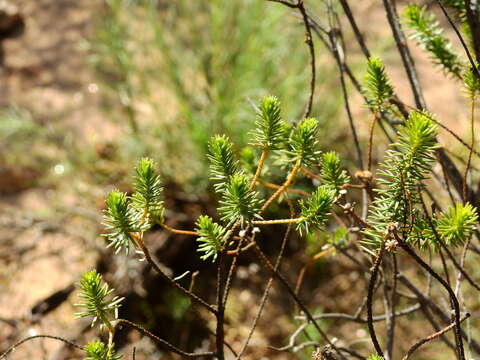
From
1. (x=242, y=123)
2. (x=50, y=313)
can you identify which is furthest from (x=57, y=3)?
(x=50, y=313)

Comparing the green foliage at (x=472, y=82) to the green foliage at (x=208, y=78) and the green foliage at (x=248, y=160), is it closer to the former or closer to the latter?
the green foliage at (x=248, y=160)

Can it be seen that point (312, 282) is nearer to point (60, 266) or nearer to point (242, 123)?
point (242, 123)

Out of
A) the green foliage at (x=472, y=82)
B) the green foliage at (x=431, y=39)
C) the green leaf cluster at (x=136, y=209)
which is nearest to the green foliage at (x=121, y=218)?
the green leaf cluster at (x=136, y=209)

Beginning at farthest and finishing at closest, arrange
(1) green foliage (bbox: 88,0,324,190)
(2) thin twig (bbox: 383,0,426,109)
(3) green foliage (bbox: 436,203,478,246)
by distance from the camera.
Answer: (1) green foliage (bbox: 88,0,324,190) < (2) thin twig (bbox: 383,0,426,109) < (3) green foliage (bbox: 436,203,478,246)

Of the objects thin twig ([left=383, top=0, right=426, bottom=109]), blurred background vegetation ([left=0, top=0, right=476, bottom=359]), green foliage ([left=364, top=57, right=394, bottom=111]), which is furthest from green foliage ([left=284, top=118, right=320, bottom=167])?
blurred background vegetation ([left=0, top=0, right=476, bottom=359])

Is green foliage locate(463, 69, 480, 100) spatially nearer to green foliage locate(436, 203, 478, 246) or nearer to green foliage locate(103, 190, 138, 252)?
green foliage locate(436, 203, 478, 246)
